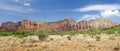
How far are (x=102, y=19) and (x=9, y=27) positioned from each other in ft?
180

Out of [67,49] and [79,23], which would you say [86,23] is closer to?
[79,23]

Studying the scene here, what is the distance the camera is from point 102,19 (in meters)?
179

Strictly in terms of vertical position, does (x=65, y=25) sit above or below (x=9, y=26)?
above

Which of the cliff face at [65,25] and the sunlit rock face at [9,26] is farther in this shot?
the cliff face at [65,25]

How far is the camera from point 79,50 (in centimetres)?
2742

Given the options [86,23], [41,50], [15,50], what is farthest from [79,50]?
[86,23]

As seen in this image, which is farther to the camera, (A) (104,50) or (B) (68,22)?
(B) (68,22)

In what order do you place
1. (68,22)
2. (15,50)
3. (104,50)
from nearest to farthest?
(104,50), (15,50), (68,22)

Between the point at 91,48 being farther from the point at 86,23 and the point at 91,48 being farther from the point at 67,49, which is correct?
the point at 86,23

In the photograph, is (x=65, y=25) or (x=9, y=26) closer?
(x=9, y=26)

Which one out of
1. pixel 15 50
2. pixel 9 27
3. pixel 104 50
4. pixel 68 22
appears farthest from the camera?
pixel 68 22

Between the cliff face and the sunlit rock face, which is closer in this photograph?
the sunlit rock face

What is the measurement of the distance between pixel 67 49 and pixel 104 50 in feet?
11.6

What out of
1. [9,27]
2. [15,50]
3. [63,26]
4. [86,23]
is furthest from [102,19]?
[15,50]
